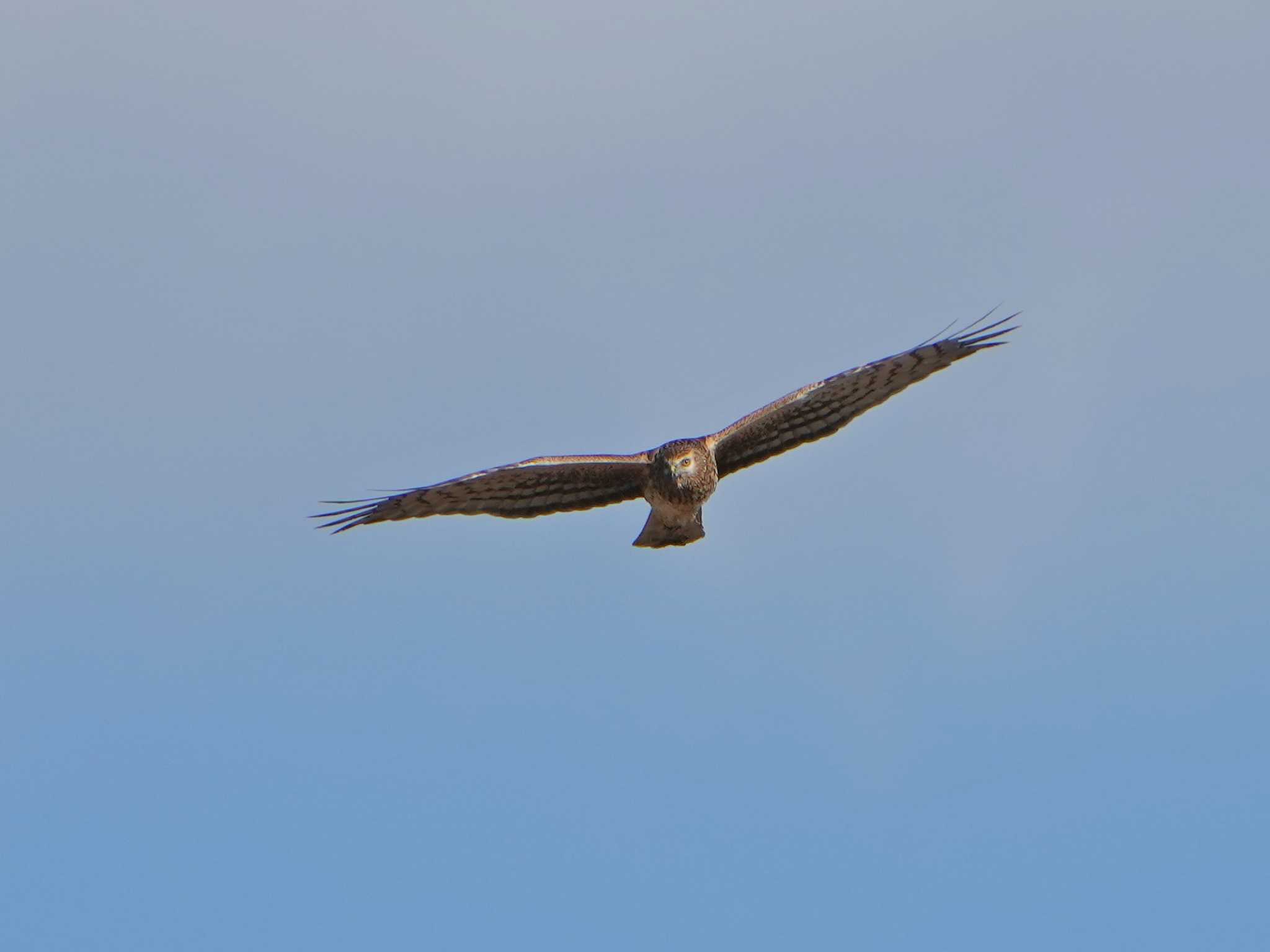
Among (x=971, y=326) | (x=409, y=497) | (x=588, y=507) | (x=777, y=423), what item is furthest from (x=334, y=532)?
(x=971, y=326)

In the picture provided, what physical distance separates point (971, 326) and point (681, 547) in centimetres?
280

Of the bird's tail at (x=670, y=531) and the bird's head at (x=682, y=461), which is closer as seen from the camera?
the bird's head at (x=682, y=461)

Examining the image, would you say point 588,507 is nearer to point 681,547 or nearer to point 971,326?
point 681,547

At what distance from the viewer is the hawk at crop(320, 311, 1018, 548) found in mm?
17562

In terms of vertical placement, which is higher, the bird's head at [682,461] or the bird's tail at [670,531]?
the bird's head at [682,461]

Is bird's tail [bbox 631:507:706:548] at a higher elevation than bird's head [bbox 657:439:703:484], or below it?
below

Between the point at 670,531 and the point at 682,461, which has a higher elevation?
the point at 682,461

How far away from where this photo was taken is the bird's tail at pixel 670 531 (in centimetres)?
1773

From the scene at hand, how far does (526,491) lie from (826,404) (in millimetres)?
2421

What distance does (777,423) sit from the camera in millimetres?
18047

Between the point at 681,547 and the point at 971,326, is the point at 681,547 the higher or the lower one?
the lower one

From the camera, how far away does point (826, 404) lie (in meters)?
18.0

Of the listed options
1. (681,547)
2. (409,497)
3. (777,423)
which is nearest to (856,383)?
(777,423)

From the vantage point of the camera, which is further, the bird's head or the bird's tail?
the bird's tail
